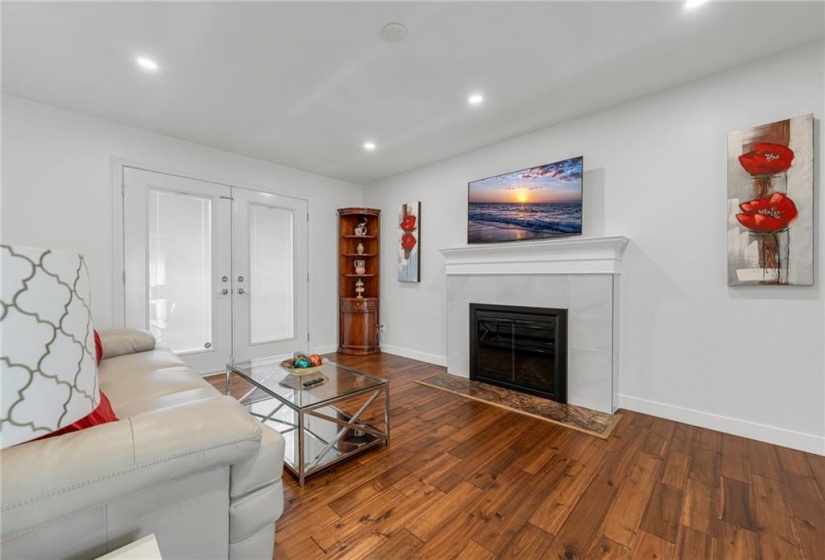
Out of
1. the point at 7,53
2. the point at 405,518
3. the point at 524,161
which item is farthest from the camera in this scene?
the point at 524,161

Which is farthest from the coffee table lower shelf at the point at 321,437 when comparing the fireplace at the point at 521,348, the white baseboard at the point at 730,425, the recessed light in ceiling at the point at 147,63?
the recessed light in ceiling at the point at 147,63

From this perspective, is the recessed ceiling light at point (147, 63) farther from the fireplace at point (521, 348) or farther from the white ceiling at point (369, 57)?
the fireplace at point (521, 348)

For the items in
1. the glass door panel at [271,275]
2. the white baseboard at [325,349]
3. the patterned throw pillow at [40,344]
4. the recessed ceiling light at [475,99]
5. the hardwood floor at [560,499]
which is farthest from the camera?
the white baseboard at [325,349]

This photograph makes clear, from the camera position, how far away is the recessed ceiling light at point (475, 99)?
2.78 meters

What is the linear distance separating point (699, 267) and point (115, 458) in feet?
11.0

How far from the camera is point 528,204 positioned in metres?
3.36

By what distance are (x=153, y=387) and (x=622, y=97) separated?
388cm

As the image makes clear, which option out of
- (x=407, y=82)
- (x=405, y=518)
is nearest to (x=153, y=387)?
(x=405, y=518)

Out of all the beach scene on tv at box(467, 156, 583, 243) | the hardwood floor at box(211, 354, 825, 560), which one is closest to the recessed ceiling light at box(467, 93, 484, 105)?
the beach scene on tv at box(467, 156, 583, 243)

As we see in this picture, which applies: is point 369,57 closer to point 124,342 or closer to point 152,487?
point 152,487

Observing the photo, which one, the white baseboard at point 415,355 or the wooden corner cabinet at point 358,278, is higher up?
the wooden corner cabinet at point 358,278

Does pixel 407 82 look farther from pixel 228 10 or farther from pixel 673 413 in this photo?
pixel 673 413

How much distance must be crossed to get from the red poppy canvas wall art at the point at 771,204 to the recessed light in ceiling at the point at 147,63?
4.01 m

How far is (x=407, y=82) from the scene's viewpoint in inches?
103
